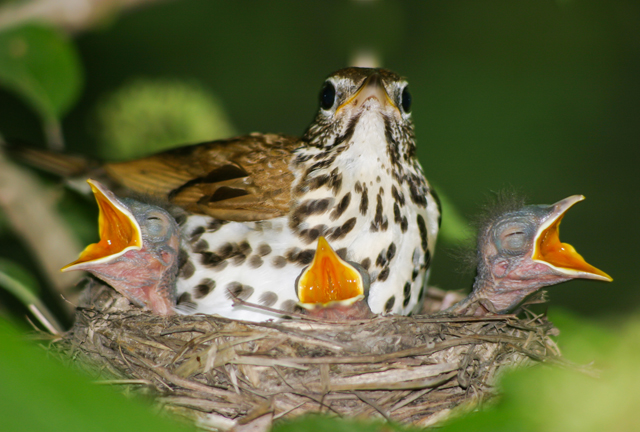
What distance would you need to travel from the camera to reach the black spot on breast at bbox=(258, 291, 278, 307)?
2018 millimetres

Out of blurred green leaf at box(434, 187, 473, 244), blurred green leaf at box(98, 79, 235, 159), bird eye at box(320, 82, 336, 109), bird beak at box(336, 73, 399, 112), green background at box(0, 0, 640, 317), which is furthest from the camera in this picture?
green background at box(0, 0, 640, 317)

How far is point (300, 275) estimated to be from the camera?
192 centimetres

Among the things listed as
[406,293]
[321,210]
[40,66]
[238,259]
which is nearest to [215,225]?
[238,259]

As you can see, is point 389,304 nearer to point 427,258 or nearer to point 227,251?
point 427,258

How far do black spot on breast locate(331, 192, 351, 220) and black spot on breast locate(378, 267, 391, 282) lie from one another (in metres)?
0.28

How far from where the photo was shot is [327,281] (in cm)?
191

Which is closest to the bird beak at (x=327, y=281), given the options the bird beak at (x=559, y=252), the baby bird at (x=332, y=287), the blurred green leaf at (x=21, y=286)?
the baby bird at (x=332, y=287)

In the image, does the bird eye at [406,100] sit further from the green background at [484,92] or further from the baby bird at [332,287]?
the green background at [484,92]

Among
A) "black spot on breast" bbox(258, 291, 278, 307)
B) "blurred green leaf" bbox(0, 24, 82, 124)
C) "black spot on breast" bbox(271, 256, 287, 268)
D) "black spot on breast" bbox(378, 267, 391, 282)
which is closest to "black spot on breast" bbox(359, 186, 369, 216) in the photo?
"black spot on breast" bbox(378, 267, 391, 282)

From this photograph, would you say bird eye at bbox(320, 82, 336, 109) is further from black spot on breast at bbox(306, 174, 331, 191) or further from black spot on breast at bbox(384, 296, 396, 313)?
black spot on breast at bbox(384, 296, 396, 313)

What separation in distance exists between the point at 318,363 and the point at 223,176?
3.08 feet

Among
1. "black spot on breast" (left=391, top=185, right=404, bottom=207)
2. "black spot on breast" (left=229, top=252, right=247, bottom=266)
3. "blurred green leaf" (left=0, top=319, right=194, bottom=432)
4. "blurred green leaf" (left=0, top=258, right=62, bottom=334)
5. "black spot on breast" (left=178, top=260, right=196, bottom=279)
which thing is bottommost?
"blurred green leaf" (left=0, top=258, right=62, bottom=334)

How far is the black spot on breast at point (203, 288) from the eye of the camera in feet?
6.86

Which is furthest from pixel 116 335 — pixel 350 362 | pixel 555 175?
pixel 555 175
